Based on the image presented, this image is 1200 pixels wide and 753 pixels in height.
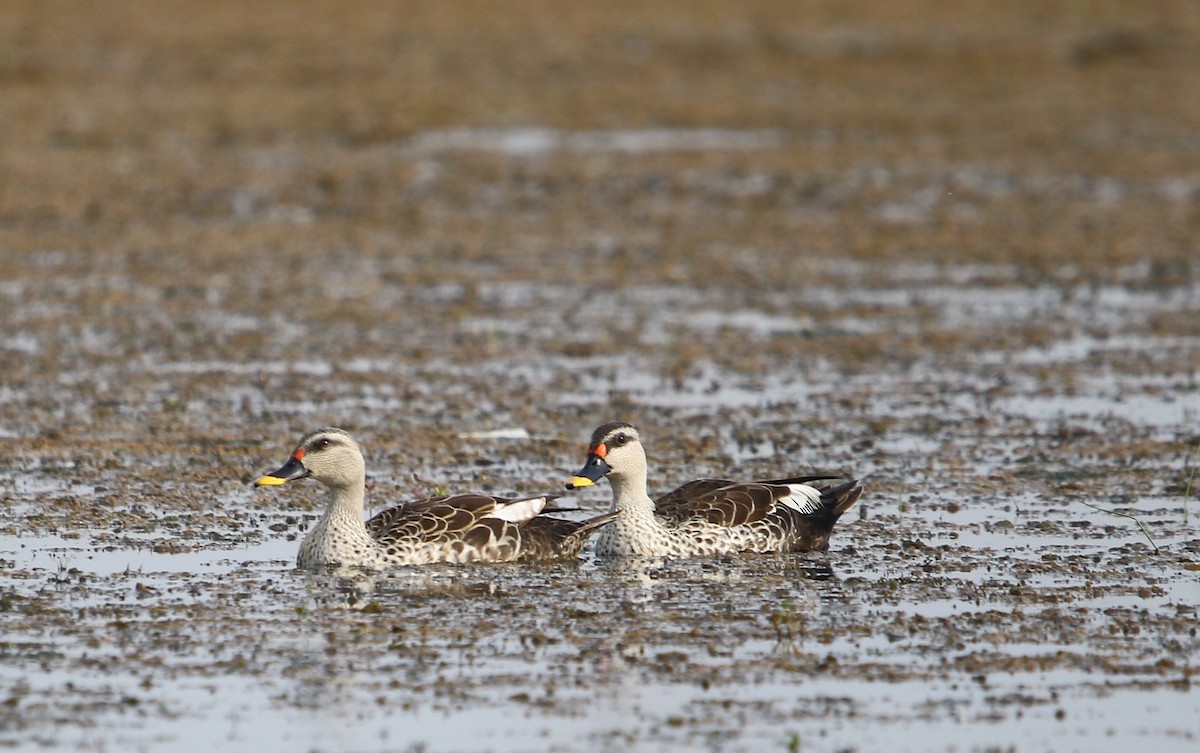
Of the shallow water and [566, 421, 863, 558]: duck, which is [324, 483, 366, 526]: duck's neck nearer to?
the shallow water

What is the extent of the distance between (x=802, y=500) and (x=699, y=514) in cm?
58

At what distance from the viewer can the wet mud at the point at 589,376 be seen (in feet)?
25.4

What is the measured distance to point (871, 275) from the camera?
19.8 meters

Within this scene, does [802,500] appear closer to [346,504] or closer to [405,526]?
[405,526]

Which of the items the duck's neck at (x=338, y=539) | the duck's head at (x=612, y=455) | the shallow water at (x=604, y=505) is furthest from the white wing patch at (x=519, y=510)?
the duck's neck at (x=338, y=539)

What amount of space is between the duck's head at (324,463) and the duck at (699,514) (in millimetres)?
1123

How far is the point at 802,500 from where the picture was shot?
10.6 m

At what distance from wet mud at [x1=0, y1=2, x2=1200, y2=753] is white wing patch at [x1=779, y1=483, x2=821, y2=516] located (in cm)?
25

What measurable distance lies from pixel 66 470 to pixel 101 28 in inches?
967

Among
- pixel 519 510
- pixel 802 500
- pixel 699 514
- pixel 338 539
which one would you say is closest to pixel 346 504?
pixel 338 539

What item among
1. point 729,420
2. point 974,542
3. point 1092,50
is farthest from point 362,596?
point 1092,50

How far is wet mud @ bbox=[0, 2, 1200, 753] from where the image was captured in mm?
7754

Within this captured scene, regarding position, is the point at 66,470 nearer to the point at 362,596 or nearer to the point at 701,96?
the point at 362,596

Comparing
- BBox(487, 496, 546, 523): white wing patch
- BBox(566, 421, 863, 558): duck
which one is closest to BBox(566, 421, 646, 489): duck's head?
BBox(566, 421, 863, 558): duck
